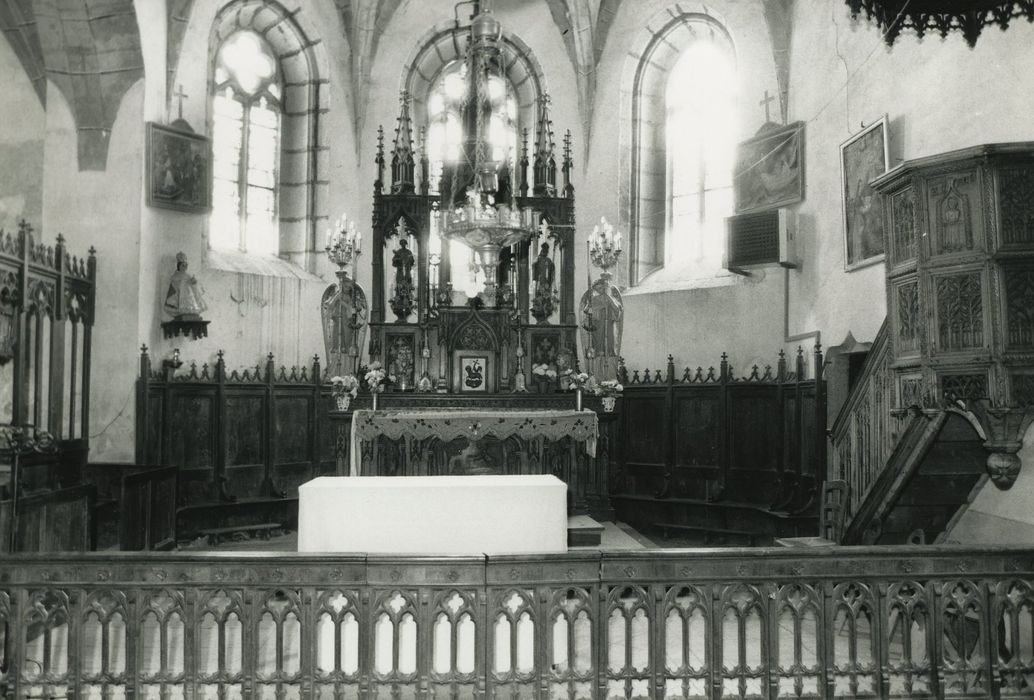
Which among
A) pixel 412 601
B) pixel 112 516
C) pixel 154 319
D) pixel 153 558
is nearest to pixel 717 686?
pixel 412 601

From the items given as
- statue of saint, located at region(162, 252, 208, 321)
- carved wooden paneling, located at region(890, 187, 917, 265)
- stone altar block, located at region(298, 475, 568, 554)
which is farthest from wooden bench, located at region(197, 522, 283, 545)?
carved wooden paneling, located at region(890, 187, 917, 265)

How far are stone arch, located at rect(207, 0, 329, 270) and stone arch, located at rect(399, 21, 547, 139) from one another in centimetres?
131

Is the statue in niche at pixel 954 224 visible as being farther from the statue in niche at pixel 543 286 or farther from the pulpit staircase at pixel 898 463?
the statue in niche at pixel 543 286

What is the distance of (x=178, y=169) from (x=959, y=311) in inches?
351

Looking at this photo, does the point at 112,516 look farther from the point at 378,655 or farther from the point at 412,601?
the point at 412,601

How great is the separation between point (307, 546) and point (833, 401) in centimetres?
654

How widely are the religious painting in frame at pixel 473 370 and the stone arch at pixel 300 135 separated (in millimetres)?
2772

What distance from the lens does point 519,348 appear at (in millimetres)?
11828

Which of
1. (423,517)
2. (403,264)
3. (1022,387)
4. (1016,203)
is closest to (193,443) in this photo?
(403,264)

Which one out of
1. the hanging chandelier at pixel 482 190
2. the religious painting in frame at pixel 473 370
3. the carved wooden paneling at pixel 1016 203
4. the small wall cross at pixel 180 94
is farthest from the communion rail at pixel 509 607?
the small wall cross at pixel 180 94

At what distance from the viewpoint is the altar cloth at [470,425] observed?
388 inches

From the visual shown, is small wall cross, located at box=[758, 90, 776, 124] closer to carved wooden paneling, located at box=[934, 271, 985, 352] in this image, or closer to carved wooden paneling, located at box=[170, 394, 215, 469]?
carved wooden paneling, located at box=[934, 271, 985, 352]

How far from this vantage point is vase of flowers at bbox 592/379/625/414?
10.8 m

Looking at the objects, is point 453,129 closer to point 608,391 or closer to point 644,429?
point 608,391
